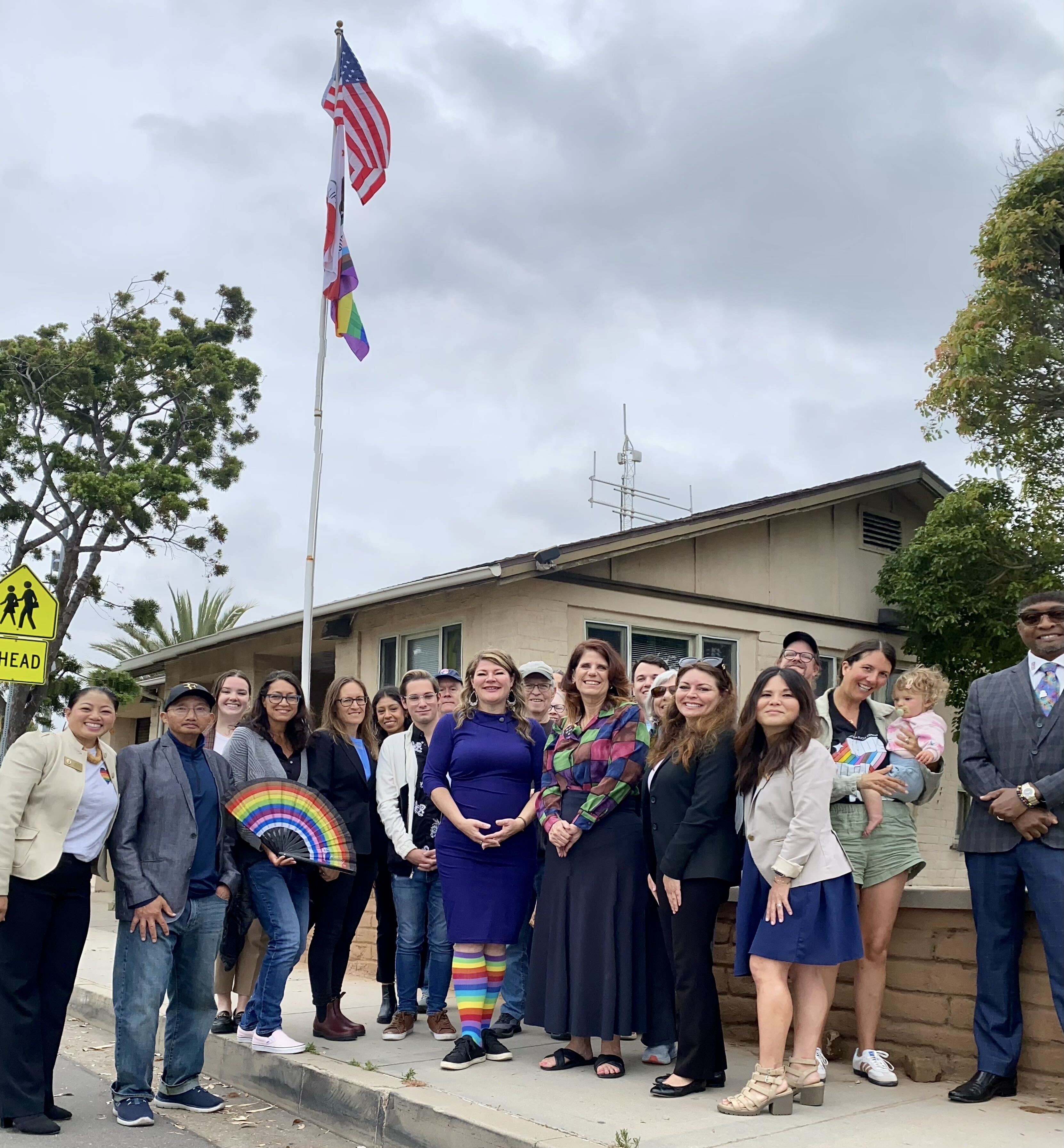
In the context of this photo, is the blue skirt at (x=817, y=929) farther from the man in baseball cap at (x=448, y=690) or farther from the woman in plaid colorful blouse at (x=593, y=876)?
the man in baseball cap at (x=448, y=690)

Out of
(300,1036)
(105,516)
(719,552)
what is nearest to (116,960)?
(300,1036)

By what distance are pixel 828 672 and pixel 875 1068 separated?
1059 cm

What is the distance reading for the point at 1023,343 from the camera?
15.0m

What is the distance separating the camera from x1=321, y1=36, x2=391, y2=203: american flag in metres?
14.8

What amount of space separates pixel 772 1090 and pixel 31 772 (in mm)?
3587

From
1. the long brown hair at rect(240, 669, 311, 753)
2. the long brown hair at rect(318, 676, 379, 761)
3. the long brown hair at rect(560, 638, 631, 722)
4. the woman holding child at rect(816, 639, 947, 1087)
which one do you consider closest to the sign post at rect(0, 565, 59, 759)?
the long brown hair at rect(318, 676, 379, 761)

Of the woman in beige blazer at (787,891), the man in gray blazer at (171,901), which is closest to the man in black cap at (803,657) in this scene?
the woman in beige blazer at (787,891)

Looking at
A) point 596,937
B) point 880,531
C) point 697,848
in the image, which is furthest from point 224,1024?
point 880,531

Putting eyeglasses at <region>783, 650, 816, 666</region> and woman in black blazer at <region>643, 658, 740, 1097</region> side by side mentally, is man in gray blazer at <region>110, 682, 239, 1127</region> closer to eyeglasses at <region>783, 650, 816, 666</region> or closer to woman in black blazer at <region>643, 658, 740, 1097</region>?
woman in black blazer at <region>643, 658, 740, 1097</region>

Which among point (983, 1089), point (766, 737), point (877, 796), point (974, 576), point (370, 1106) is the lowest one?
point (370, 1106)

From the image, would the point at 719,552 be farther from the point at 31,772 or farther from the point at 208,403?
the point at 208,403

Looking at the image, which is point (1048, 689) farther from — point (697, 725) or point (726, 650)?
point (726, 650)

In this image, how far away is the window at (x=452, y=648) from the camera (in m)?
13.6

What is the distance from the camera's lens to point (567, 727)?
614 cm
